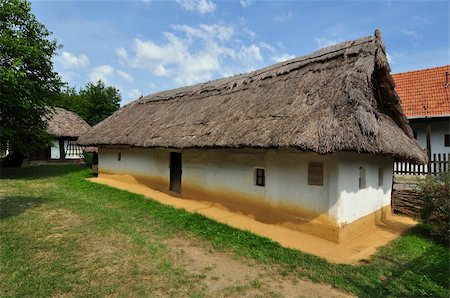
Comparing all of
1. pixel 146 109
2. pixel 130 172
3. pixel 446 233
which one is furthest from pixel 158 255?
pixel 146 109

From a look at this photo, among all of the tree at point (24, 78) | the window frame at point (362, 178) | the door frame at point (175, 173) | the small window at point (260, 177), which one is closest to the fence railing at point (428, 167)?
the window frame at point (362, 178)

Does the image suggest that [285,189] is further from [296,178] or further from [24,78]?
[24,78]

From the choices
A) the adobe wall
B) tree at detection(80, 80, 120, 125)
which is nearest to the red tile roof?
the adobe wall

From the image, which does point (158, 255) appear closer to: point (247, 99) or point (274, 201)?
point (274, 201)

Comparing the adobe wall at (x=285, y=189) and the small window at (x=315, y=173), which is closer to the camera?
the adobe wall at (x=285, y=189)

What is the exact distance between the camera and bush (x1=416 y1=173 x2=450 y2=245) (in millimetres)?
6938

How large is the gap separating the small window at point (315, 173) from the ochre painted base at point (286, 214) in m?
0.70

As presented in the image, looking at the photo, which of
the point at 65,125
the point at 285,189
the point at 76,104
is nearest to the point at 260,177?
the point at 285,189

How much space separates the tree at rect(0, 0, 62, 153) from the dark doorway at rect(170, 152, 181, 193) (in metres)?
7.45

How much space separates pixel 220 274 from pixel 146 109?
11643 mm

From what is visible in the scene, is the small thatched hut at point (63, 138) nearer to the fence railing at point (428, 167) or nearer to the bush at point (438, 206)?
the fence railing at point (428, 167)

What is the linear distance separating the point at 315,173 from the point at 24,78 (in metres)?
14.0

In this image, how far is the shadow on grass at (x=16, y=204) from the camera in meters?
7.92

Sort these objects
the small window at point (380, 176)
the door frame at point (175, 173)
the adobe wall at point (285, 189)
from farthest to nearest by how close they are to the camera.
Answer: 1. the door frame at point (175, 173)
2. the small window at point (380, 176)
3. the adobe wall at point (285, 189)
